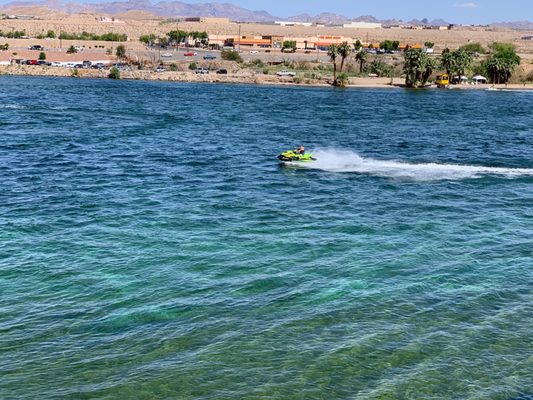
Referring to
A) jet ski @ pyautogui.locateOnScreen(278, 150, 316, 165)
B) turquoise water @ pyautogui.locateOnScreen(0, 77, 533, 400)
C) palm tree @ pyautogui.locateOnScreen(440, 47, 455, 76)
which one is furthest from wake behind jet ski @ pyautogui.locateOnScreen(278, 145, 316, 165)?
palm tree @ pyautogui.locateOnScreen(440, 47, 455, 76)

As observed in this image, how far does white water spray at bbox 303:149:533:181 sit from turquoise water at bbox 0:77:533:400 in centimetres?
38

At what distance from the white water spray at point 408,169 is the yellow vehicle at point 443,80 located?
352 ft

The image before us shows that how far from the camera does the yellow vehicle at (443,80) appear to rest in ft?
518

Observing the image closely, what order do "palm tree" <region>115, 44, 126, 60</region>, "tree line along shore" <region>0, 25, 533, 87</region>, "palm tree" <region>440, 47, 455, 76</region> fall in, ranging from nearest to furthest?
"tree line along shore" <region>0, 25, 533, 87</region>, "palm tree" <region>440, 47, 455, 76</region>, "palm tree" <region>115, 44, 126, 60</region>

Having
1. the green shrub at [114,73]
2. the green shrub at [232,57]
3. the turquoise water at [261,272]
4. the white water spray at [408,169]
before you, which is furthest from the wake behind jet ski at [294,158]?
the green shrub at [232,57]

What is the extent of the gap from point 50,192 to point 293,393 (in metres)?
27.3

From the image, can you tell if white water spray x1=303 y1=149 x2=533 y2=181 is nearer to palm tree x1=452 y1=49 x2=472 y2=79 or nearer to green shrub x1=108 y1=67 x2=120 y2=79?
green shrub x1=108 y1=67 x2=120 y2=79

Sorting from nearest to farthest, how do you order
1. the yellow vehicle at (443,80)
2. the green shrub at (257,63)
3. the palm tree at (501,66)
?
the yellow vehicle at (443,80), the palm tree at (501,66), the green shrub at (257,63)

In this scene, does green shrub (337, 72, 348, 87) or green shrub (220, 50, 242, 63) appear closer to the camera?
green shrub (337, 72, 348, 87)

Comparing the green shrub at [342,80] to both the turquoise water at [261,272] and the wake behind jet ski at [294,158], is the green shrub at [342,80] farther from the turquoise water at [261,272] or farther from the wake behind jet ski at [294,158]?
the wake behind jet ski at [294,158]

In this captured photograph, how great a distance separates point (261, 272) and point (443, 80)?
463 ft

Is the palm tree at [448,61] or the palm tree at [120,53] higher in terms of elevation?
the palm tree at [120,53]

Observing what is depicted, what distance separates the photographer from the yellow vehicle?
15788cm

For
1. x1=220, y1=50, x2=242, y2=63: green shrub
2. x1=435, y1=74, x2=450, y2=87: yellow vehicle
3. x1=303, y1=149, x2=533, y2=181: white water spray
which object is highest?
x1=220, y1=50, x2=242, y2=63: green shrub
